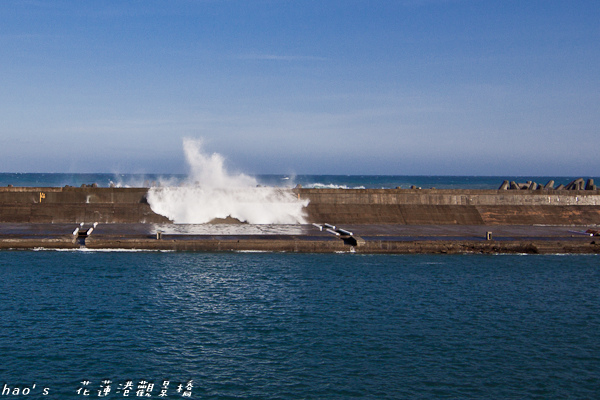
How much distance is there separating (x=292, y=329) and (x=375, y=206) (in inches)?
1302

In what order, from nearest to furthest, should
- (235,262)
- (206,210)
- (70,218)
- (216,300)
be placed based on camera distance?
(216,300), (235,262), (70,218), (206,210)

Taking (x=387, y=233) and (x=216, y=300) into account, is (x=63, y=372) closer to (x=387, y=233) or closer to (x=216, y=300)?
(x=216, y=300)

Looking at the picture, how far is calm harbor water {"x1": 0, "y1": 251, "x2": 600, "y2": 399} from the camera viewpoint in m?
17.1

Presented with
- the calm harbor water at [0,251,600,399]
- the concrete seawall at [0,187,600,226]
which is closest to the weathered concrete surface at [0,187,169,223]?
the concrete seawall at [0,187,600,226]

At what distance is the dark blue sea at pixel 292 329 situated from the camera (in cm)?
1697

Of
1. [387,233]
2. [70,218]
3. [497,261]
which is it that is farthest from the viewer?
[70,218]

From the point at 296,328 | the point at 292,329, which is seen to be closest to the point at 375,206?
the point at 296,328

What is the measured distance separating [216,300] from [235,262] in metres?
8.98

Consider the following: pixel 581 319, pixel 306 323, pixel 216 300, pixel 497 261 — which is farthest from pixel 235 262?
pixel 581 319

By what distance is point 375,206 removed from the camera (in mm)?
54219

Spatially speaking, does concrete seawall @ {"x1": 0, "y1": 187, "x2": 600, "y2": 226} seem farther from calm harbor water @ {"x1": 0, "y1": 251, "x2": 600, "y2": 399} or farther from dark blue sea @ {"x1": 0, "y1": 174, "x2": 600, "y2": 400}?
dark blue sea @ {"x1": 0, "y1": 174, "x2": 600, "y2": 400}

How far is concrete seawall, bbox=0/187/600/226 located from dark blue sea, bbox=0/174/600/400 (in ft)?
49.9

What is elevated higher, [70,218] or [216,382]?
[70,218]

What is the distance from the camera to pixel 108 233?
41000 mm
